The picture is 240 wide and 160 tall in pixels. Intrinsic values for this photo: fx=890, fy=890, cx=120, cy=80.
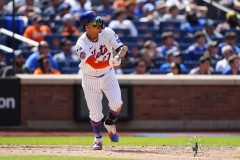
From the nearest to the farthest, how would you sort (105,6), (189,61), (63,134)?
(63,134), (189,61), (105,6)

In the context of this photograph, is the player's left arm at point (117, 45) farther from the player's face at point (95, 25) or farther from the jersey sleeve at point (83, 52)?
the jersey sleeve at point (83, 52)

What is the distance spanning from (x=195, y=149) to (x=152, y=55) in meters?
7.45

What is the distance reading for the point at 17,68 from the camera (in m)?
17.8

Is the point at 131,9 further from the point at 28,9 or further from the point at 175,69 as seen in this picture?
the point at 175,69

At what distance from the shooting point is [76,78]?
17219 mm

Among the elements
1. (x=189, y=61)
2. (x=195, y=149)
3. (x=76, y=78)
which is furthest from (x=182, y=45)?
(x=195, y=149)

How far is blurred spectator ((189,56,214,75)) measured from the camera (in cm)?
1814

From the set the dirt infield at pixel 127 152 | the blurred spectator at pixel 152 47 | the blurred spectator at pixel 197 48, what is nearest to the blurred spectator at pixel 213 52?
the blurred spectator at pixel 197 48

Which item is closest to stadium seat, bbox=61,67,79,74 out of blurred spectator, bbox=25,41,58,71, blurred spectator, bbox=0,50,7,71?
blurred spectator, bbox=25,41,58,71

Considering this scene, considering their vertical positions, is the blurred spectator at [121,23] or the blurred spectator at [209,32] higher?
the blurred spectator at [121,23]

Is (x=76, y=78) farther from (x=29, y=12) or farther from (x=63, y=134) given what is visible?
(x=29, y=12)

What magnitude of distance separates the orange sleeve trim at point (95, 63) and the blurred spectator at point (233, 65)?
6297 millimetres

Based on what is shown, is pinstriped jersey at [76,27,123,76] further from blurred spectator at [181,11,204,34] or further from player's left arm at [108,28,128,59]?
blurred spectator at [181,11,204,34]

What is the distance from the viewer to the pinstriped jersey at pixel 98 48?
1204 cm
